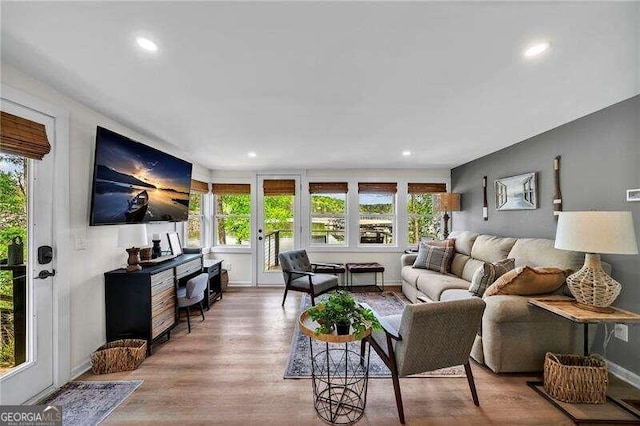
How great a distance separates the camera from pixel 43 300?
1984mm

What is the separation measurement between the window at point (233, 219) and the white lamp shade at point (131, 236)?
2.55m

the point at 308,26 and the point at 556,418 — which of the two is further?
the point at 556,418

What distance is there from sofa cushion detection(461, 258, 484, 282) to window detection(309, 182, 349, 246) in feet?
7.03

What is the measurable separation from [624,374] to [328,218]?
3.98 metres

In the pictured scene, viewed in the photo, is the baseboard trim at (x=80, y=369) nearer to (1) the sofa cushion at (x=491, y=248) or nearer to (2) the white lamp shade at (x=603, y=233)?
(2) the white lamp shade at (x=603, y=233)

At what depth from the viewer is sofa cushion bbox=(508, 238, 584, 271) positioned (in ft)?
7.86

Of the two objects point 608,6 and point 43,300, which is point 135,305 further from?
point 608,6

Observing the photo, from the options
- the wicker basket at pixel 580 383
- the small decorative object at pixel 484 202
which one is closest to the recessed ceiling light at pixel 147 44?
the wicker basket at pixel 580 383

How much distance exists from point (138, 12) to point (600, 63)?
2.58m

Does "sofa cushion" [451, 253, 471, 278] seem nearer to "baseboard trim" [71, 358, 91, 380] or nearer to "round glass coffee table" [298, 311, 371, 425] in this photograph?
"round glass coffee table" [298, 311, 371, 425]

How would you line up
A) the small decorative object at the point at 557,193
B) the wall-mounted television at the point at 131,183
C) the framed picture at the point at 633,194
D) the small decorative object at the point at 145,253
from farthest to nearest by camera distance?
the small decorative object at the point at 145,253
the small decorative object at the point at 557,193
the wall-mounted television at the point at 131,183
the framed picture at the point at 633,194

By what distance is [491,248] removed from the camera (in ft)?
11.3

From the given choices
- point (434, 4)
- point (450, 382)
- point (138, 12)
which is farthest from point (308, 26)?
point (450, 382)

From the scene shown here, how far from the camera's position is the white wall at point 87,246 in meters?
2.20
